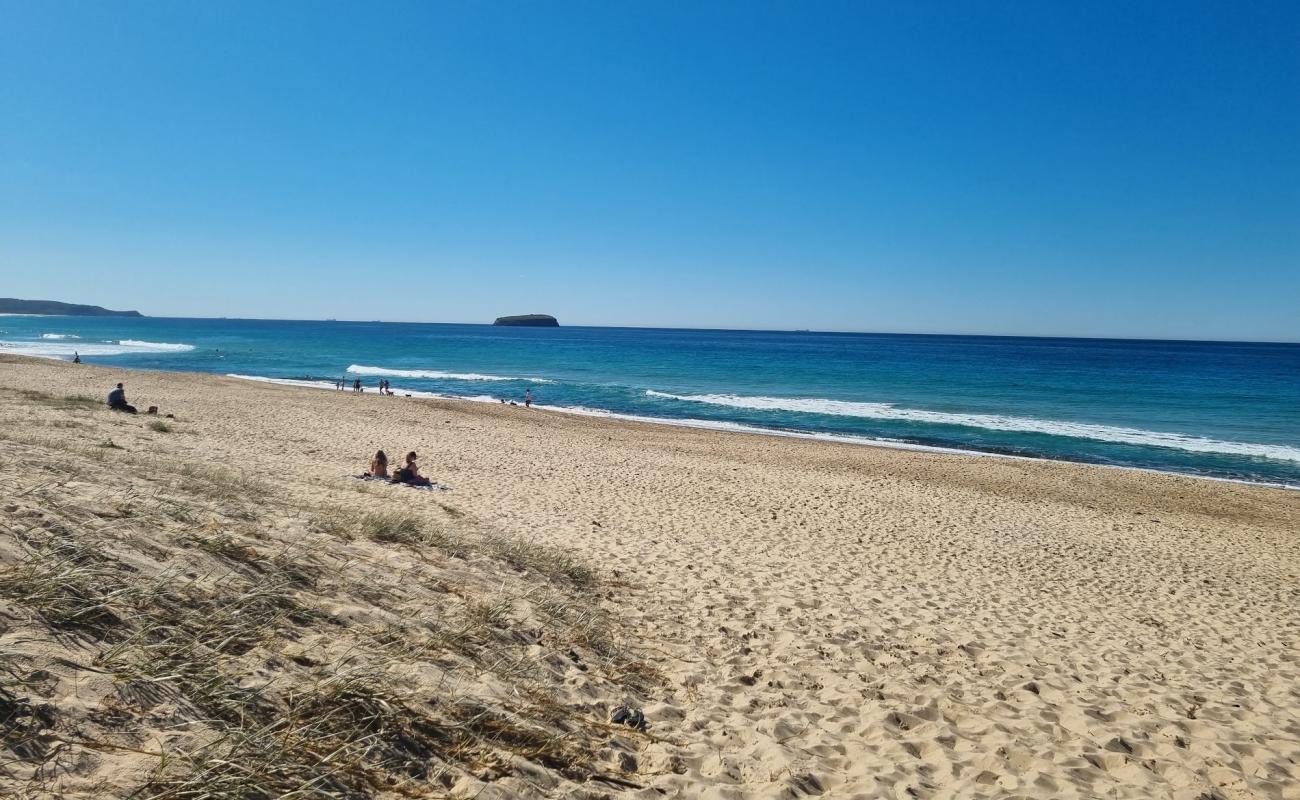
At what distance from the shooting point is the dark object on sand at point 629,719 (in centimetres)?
465

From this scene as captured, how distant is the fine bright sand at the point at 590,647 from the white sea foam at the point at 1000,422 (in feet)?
56.5

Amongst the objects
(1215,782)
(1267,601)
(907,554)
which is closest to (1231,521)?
(1267,601)

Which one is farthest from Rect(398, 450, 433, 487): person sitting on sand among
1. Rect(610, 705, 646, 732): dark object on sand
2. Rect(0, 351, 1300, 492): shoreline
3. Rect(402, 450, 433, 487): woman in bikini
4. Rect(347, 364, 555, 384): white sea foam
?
Rect(347, 364, 555, 384): white sea foam

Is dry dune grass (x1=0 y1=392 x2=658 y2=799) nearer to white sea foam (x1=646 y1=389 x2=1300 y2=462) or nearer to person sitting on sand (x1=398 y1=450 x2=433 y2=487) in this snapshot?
person sitting on sand (x1=398 y1=450 x2=433 y2=487)

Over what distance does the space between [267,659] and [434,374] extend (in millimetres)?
51950

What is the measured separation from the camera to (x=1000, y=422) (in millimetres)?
31906

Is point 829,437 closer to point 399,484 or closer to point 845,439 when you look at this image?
point 845,439

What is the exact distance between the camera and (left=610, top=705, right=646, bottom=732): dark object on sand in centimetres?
465

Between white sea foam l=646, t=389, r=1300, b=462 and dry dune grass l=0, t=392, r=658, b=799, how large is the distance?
2928cm

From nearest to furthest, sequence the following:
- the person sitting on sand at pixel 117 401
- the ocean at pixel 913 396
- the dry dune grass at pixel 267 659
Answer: the dry dune grass at pixel 267 659 < the person sitting on sand at pixel 117 401 < the ocean at pixel 913 396

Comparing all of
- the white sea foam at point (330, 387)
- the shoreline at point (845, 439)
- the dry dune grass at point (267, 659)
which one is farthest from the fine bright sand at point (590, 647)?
the white sea foam at point (330, 387)

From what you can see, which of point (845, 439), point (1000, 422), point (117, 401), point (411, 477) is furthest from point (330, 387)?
point (1000, 422)

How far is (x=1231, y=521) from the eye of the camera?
15391 millimetres

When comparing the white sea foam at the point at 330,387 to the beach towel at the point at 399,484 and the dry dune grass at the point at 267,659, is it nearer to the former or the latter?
the beach towel at the point at 399,484
